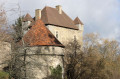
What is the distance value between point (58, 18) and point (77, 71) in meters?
14.8

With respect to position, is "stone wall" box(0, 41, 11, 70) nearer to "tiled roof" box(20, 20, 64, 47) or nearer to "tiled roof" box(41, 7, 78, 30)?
"tiled roof" box(20, 20, 64, 47)

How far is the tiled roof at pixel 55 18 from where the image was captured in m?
40.4

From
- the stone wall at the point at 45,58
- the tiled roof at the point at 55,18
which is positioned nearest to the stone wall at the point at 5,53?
the stone wall at the point at 45,58

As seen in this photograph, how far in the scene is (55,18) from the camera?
138 ft

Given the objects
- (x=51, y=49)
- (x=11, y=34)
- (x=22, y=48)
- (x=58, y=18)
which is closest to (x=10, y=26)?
(x=11, y=34)

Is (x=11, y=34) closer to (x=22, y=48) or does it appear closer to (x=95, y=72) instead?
(x=22, y=48)

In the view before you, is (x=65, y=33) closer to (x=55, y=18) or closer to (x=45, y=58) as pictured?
(x=55, y=18)

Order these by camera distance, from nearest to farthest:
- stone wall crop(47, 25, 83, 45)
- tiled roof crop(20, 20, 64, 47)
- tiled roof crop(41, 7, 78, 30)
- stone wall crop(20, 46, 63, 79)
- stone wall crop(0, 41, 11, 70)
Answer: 1. stone wall crop(0, 41, 11, 70)
2. stone wall crop(20, 46, 63, 79)
3. tiled roof crop(20, 20, 64, 47)
4. tiled roof crop(41, 7, 78, 30)
5. stone wall crop(47, 25, 83, 45)

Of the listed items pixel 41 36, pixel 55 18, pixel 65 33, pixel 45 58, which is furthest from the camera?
pixel 65 33

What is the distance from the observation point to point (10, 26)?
15430 millimetres

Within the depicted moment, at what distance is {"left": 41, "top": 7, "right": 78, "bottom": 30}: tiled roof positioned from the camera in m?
40.4

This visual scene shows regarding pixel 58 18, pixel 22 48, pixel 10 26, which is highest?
pixel 58 18

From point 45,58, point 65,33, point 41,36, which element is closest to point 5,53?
point 45,58

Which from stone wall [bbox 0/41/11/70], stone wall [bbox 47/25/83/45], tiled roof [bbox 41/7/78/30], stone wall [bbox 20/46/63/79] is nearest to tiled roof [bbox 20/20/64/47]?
stone wall [bbox 20/46/63/79]
